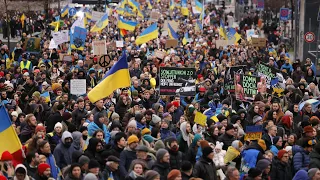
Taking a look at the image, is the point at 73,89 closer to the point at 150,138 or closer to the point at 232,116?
the point at 232,116

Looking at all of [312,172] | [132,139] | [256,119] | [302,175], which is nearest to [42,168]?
[132,139]

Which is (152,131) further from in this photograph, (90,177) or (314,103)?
(314,103)

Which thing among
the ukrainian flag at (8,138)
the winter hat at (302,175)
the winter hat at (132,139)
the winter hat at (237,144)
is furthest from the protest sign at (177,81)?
the winter hat at (302,175)

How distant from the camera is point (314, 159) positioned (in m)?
12.3

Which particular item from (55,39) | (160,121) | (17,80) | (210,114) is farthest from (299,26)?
(160,121)

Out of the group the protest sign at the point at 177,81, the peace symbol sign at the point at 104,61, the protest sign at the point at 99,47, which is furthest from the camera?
the protest sign at the point at 99,47

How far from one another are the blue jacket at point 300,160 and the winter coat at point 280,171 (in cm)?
13

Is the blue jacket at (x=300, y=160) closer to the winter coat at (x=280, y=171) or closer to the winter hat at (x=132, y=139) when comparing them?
the winter coat at (x=280, y=171)

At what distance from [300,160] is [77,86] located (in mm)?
7675

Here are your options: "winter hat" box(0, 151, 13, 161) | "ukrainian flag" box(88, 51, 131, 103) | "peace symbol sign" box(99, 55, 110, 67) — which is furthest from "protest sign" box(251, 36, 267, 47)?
"winter hat" box(0, 151, 13, 161)

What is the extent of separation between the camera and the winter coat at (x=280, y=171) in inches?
493

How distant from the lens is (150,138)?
13.4m

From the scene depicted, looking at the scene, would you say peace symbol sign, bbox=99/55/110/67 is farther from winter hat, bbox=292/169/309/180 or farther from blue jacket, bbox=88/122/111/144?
winter hat, bbox=292/169/309/180

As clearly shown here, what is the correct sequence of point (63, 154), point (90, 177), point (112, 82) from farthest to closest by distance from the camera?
point (112, 82)
point (63, 154)
point (90, 177)
